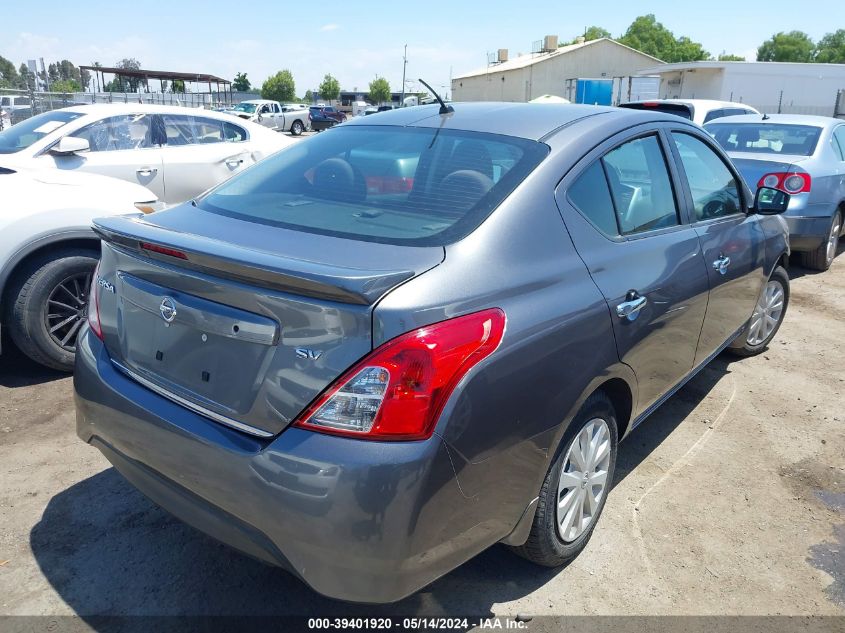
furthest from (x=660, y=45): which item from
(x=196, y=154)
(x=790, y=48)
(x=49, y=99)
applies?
(x=196, y=154)

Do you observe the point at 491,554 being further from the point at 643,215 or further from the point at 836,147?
the point at 836,147

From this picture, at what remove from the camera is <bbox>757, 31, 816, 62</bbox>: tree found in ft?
338

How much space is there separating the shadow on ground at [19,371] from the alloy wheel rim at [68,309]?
11.0 inches

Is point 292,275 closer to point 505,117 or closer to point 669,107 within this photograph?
point 505,117

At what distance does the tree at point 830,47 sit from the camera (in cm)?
9762

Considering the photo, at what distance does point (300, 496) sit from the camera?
1.84m

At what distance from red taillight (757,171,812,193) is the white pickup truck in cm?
2602

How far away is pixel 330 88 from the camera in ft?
294

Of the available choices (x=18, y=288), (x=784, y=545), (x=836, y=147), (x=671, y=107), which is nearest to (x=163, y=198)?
(x=18, y=288)

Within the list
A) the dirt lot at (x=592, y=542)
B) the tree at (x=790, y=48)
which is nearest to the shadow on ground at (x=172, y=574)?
the dirt lot at (x=592, y=542)

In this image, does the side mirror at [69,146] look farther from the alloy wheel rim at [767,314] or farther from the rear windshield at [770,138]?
the rear windshield at [770,138]

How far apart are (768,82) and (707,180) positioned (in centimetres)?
4447

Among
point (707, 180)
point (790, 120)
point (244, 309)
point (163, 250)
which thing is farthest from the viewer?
point (790, 120)

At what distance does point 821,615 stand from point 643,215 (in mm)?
1720
